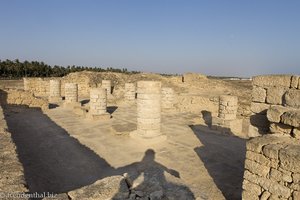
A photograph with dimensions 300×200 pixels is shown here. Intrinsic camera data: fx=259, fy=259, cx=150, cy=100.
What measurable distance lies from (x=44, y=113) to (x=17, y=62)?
33.4 metres

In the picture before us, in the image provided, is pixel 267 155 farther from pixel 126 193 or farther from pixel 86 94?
pixel 86 94

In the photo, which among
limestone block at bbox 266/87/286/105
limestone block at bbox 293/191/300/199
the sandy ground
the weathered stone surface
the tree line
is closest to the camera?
the weathered stone surface

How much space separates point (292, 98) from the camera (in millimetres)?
5684

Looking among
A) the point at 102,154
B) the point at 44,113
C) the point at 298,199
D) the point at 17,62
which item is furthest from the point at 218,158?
the point at 17,62

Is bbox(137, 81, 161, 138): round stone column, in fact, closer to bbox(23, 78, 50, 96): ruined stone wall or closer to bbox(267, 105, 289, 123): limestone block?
bbox(267, 105, 289, 123): limestone block

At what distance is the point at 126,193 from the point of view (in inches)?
183

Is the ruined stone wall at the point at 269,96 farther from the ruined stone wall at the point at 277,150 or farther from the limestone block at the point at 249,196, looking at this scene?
the limestone block at the point at 249,196

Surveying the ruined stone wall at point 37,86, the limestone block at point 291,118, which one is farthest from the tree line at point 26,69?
the limestone block at point 291,118

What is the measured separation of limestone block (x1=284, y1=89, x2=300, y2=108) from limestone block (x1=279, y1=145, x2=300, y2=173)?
1153mm

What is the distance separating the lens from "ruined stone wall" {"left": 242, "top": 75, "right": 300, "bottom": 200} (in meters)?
4.66

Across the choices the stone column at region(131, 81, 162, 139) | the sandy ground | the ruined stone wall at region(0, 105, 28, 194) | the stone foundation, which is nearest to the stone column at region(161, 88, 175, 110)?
the sandy ground

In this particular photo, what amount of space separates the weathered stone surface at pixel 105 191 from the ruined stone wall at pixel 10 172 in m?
0.83

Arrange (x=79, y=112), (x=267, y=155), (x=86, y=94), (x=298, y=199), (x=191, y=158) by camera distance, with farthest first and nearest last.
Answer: (x=86, y=94), (x=79, y=112), (x=191, y=158), (x=267, y=155), (x=298, y=199)

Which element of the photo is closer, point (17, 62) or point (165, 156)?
point (165, 156)
